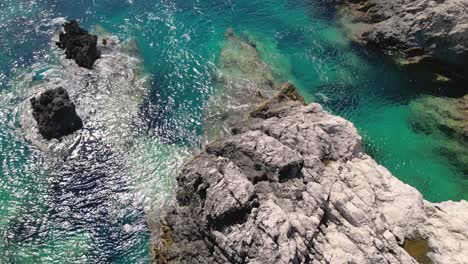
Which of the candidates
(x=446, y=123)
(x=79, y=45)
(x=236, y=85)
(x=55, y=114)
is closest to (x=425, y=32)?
(x=446, y=123)

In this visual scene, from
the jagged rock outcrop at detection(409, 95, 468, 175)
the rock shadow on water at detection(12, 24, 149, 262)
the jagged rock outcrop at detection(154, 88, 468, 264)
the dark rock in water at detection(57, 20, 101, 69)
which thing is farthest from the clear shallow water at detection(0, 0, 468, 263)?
the jagged rock outcrop at detection(154, 88, 468, 264)

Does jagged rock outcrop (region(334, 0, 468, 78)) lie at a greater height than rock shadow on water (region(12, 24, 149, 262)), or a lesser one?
greater

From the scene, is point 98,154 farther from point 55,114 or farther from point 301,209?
point 301,209

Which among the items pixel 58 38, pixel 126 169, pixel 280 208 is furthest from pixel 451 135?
pixel 58 38

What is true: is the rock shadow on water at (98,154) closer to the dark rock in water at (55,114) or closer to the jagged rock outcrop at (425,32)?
the dark rock in water at (55,114)

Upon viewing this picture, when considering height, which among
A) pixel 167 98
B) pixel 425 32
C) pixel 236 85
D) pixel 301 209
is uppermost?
pixel 425 32

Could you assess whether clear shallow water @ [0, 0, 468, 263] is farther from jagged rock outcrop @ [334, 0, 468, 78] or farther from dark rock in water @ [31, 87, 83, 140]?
dark rock in water @ [31, 87, 83, 140]
